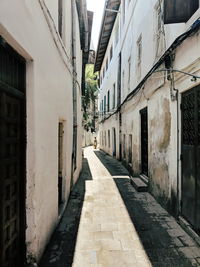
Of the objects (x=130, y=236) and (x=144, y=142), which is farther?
(x=144, y=142)

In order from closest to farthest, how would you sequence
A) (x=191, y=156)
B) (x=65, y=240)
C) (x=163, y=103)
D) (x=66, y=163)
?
(x=65, y=240), (x=191, y=156), (x=163, y=103), (x=66, y=163)

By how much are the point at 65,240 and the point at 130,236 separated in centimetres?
108

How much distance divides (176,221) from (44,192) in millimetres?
2697

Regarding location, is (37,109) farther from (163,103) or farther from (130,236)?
(163,103)

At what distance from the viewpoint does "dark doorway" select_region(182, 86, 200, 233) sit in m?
3.56

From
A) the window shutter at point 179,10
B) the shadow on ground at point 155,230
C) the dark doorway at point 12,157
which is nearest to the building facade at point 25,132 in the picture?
the dark doorway at point 12,157

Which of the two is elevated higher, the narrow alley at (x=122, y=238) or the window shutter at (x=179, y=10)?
the window shutter at (x=179, y=10)

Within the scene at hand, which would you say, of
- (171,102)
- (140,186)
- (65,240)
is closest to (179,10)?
(171,102)

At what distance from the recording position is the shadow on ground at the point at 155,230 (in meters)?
2.99

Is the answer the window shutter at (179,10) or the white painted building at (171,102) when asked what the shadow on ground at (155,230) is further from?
the window shutter at (179,10)

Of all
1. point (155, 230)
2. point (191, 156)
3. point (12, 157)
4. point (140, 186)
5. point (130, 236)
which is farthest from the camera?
point (140, 186)

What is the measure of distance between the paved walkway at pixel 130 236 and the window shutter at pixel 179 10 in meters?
3.76

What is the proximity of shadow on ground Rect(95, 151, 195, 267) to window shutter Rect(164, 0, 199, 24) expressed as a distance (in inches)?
147

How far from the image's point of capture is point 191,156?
3770 millimetres
